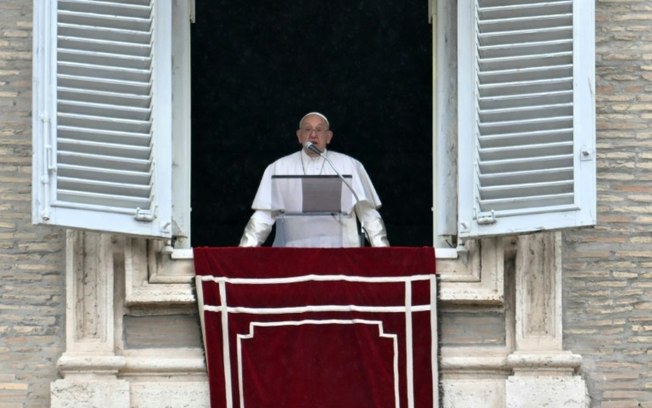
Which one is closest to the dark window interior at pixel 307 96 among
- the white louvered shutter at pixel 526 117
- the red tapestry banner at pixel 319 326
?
the white louvered shutter at pixel 526 117

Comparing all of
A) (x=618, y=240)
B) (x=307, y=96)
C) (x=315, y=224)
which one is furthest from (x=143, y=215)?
(x=307, y=96)

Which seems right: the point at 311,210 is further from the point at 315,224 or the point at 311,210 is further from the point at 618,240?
the point at 618,240

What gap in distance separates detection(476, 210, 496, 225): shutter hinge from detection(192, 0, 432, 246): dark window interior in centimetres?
329

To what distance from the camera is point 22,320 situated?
50.2 feet

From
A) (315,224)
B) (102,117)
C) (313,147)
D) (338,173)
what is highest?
(102,117)

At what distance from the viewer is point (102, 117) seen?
596 inches

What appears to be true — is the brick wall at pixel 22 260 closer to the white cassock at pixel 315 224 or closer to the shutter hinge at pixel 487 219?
the white cassock at pixel 315 224

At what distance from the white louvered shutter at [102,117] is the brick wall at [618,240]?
2.16 m

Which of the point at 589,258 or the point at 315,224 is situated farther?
the point at 315,224

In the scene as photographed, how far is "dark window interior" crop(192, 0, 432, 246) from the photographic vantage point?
18594 millimetres

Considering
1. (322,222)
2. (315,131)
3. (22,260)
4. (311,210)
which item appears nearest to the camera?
(22,260)

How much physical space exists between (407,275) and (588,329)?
97 centimetres

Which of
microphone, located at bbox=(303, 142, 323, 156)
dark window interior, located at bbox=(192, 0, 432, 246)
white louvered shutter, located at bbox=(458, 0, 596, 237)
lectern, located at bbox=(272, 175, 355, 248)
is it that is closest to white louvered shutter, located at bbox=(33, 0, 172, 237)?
lectern, located at bbox=(272, 175, 355, 248)

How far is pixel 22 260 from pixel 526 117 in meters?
2.65
